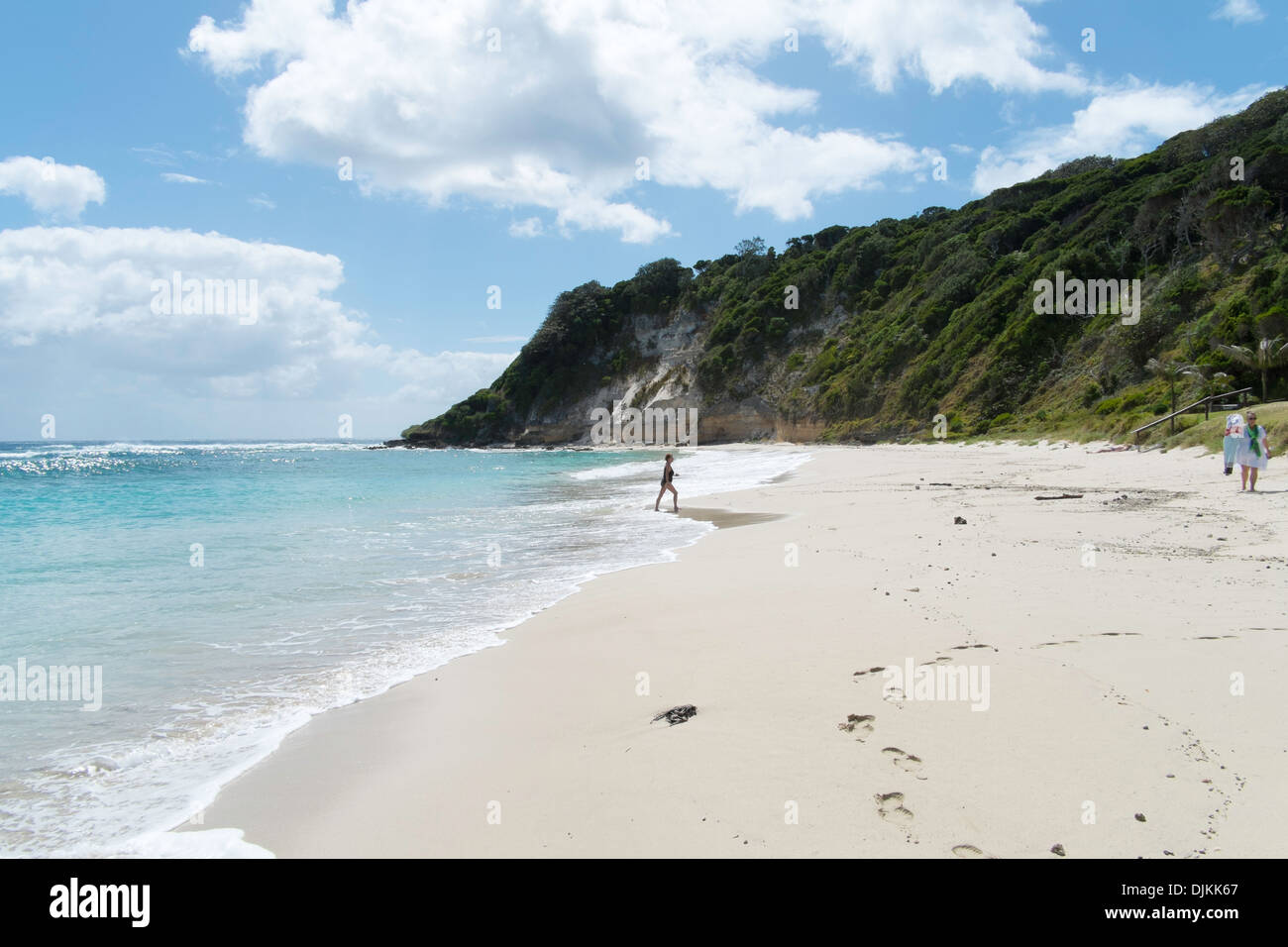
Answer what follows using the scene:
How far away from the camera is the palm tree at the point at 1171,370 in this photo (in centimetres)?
2323

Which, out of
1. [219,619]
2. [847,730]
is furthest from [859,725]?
[219,619]

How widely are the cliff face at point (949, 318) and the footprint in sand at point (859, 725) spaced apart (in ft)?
88.7

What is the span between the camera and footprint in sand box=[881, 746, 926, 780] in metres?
3.03

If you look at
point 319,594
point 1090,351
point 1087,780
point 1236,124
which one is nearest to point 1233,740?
point 1087,780

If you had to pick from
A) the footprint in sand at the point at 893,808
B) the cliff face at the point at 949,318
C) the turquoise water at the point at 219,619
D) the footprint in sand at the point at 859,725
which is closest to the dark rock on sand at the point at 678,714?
the footprint in sand at the point at 859,725

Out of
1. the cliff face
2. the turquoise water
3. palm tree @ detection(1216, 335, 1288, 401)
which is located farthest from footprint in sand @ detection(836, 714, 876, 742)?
the cliff face

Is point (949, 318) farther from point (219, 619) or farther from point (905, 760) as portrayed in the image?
point (905, 760)

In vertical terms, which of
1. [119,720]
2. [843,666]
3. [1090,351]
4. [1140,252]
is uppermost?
[1140,252]

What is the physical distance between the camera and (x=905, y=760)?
312cm

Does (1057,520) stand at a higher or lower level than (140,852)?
higher

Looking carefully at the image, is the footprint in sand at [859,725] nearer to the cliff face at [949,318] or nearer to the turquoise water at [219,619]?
the turquoise water at [219,619]

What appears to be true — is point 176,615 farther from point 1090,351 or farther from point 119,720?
point 1090,351
